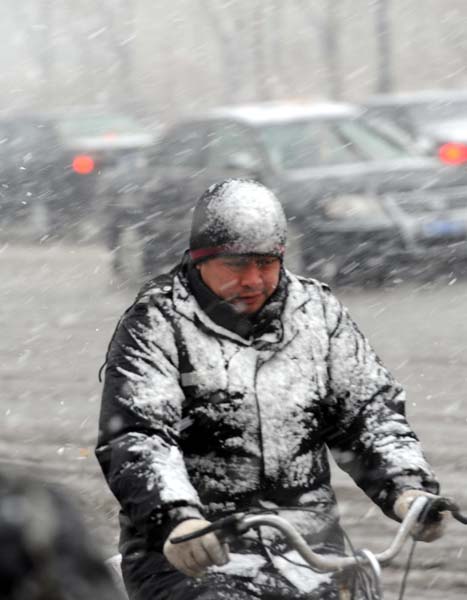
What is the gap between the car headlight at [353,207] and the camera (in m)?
13.2

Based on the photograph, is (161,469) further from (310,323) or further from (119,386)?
(310,323)

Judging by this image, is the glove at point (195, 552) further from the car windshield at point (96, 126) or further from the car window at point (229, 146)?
the car windshield at point (96, 126)

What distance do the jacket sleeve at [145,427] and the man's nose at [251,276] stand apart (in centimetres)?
21

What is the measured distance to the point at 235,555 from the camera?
321 centimetres

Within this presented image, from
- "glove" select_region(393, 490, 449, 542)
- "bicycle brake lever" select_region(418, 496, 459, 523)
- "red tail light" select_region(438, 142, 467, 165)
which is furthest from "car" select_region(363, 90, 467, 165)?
"bicycle brake lever" select_region(418, 496, 459, 523)

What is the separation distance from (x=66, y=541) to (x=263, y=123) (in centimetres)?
1275

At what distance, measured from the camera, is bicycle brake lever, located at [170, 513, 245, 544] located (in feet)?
9.38

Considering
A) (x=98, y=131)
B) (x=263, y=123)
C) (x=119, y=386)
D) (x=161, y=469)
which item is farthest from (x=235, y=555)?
(x=98, y=131)

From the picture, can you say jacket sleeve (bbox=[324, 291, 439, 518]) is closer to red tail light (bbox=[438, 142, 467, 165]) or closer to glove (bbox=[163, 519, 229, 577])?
glove (bbox=[163, 519, 229, 577])

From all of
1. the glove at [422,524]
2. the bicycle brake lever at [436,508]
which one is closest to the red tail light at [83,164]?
the glove at [422,524]

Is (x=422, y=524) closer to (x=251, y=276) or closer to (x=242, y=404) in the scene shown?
(x=242, y=404)

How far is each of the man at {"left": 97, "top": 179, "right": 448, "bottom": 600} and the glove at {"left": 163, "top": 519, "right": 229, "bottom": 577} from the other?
4.3 inches

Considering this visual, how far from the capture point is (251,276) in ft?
11.5

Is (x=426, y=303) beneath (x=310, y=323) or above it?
beneath
